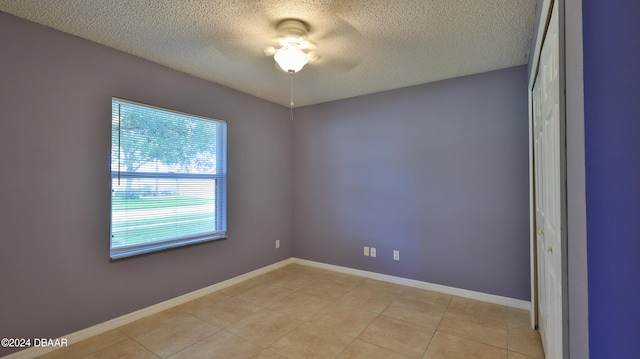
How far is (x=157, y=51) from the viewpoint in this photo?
255 centimetres

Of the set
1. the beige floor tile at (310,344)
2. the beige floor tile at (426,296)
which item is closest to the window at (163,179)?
the beige floor tile at (310,344)

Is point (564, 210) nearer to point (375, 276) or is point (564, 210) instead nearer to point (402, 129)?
point (402, 129)

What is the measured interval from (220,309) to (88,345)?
3.39 feet

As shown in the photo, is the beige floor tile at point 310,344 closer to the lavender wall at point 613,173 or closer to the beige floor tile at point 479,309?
the beige floor tile at point 479,309

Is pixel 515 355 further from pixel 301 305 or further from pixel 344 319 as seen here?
pixel 301 305

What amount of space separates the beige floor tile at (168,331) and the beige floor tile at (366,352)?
117cm

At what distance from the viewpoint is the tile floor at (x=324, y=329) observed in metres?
2.12

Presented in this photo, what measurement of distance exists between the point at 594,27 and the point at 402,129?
2.80 meters

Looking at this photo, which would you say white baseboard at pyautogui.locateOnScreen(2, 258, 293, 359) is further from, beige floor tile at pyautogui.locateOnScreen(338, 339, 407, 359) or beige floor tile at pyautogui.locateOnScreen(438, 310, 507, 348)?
beige floor tile at pyautogui.locateOnScreen(438, 310, 507, 348)

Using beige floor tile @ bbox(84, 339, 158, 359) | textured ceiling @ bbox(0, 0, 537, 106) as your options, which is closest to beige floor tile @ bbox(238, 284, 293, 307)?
beige floor tile @ bbox(84, 339, 158, 359)

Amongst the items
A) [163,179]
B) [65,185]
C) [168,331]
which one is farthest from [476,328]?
[65,185]

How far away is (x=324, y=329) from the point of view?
8.05 feet

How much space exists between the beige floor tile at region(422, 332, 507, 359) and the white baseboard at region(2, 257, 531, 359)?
2.99 ft

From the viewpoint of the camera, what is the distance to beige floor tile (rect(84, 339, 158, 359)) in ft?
6.76
